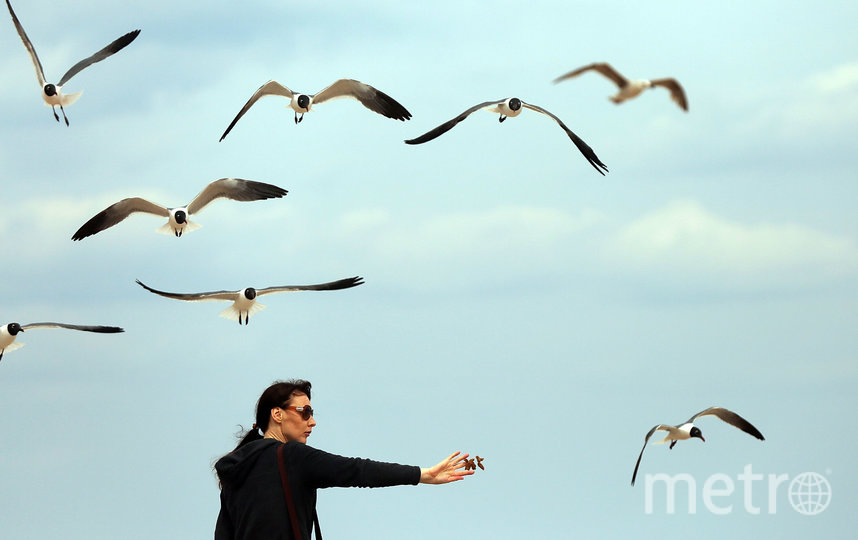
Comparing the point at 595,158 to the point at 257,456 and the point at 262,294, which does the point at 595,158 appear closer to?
the point at 262,294

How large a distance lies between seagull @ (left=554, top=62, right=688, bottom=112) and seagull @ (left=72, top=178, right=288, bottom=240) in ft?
14.6

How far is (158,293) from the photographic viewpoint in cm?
807

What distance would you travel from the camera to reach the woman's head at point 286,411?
4613 millimetres

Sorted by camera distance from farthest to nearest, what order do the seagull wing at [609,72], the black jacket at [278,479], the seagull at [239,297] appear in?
the seagull at [239,297], the seagull wing at [609,72], the black jacket at [278,479]

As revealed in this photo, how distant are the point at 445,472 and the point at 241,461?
781 mm

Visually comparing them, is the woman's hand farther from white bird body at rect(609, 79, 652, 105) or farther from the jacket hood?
white bird body at rect(609, 79, 652, 105)

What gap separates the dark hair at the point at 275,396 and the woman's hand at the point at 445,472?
614 mm

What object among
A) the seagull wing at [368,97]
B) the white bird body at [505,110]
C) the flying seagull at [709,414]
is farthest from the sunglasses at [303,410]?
the seagull wing at [368,97]

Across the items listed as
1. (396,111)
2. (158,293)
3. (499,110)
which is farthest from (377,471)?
(396,111)

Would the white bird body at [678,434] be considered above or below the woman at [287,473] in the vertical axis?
above

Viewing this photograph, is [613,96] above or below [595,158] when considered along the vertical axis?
below

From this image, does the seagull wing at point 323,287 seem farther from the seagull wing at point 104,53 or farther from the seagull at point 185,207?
the seagull wing at point 104,53

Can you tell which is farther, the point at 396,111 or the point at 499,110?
the point at 396,111

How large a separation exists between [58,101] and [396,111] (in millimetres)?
3143
